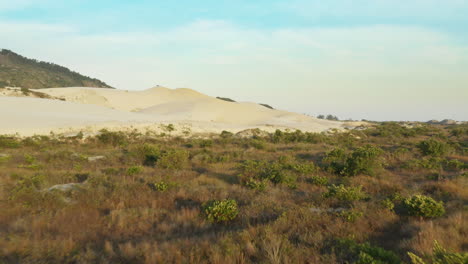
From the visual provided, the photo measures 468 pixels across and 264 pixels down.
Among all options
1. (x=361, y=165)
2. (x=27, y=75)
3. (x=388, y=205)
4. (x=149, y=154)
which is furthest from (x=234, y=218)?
(x=27, y=75)

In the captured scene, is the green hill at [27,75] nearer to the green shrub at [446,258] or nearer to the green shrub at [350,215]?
the green shrub at [350,215]

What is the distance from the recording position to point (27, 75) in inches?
4633

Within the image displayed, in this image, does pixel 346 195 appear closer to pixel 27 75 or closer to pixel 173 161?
pixel 173 161

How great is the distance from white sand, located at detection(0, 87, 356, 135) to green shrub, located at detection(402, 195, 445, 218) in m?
30.8

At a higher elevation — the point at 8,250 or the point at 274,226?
the point at 274,226

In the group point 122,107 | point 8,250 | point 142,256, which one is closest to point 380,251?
point 142,256

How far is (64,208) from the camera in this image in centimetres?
671

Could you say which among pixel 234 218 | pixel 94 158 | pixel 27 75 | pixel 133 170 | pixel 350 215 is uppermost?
pixel 27 75

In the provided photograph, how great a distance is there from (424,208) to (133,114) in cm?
5553

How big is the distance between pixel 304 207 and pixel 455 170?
1003 centimetres

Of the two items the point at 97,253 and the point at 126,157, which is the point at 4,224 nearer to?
the point at 97,253

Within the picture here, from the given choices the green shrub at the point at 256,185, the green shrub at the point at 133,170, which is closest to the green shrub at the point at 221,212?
the green shrub at the point at 256,185

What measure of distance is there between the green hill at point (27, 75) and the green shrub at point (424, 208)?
4779 inches

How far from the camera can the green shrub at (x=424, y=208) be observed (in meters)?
5.65
